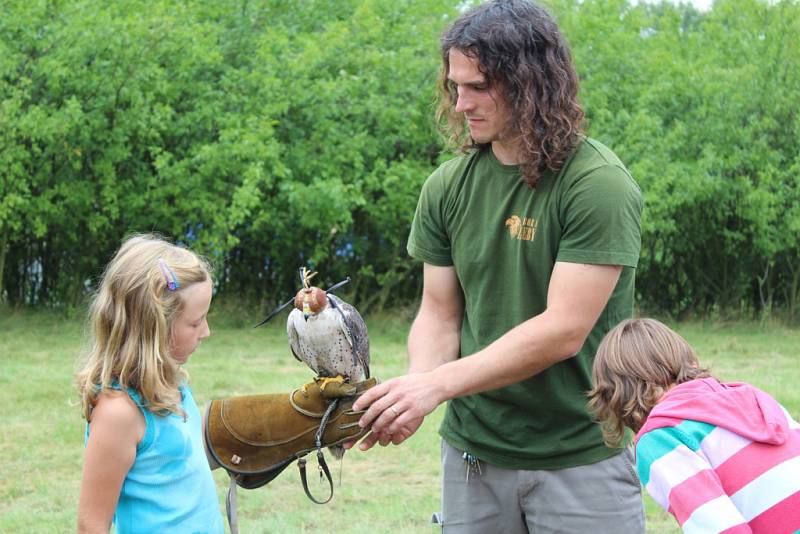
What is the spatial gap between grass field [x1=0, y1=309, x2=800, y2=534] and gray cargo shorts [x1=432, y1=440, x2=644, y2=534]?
1.10 metres

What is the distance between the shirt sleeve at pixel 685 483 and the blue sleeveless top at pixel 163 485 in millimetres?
1070

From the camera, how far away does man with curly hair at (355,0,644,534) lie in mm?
2654

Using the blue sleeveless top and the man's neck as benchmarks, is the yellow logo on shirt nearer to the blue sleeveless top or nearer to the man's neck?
the man's neck

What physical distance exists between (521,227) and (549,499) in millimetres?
714

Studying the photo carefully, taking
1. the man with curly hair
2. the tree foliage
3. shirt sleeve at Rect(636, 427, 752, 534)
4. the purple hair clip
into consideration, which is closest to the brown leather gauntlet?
the man with curly hair

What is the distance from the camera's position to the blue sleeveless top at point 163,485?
2.50 m

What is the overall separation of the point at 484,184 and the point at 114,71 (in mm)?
9397

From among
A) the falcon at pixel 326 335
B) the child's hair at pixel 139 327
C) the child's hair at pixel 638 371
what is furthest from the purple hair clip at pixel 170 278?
the child's hair at pixel 638 371

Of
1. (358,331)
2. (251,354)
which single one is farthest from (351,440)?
(251,354)

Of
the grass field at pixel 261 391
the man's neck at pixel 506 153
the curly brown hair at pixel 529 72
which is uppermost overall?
the curly brown hair at pixel 529 72

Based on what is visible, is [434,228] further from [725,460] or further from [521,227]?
[725,460]

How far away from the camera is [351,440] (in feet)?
9.52

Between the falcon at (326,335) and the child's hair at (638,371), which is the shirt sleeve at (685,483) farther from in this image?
the falcon at (326,335)

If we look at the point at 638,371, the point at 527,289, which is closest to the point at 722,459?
the point at 638,371
